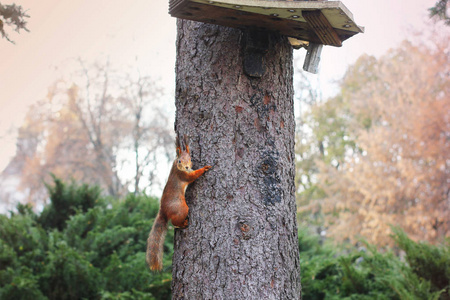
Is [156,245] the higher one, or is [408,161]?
[408,161]

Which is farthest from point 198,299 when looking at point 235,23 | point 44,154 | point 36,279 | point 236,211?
point 44,154

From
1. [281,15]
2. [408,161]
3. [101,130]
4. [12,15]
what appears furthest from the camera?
[101,130]

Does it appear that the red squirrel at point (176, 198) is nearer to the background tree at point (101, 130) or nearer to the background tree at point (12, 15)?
the background tree at point (12, 15)

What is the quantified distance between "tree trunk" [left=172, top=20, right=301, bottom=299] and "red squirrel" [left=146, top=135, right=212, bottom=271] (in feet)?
0.13

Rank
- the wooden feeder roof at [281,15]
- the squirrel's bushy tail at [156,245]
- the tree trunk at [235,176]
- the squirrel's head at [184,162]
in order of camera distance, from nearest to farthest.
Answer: the wooden feeder roof at [281,15] < the tree trunk at [235,176] < the squirrel's head at [184,162] < the squirrel's bushy tail at [156,245]

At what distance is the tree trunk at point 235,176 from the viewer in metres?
1.89

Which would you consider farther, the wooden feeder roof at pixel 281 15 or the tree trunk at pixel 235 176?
the tree trunk at pixel 235 176

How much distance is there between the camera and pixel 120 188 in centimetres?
2617

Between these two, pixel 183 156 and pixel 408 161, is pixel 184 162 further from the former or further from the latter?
pixel 408 161

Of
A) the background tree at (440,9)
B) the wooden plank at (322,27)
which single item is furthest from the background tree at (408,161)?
the wooden plank at (322,27)

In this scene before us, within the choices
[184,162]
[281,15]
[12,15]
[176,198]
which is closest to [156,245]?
[176,198]

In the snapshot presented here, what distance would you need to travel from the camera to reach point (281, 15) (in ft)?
6.15

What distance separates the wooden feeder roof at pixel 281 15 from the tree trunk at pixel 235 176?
130 mm

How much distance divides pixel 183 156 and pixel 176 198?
0.21 metres
